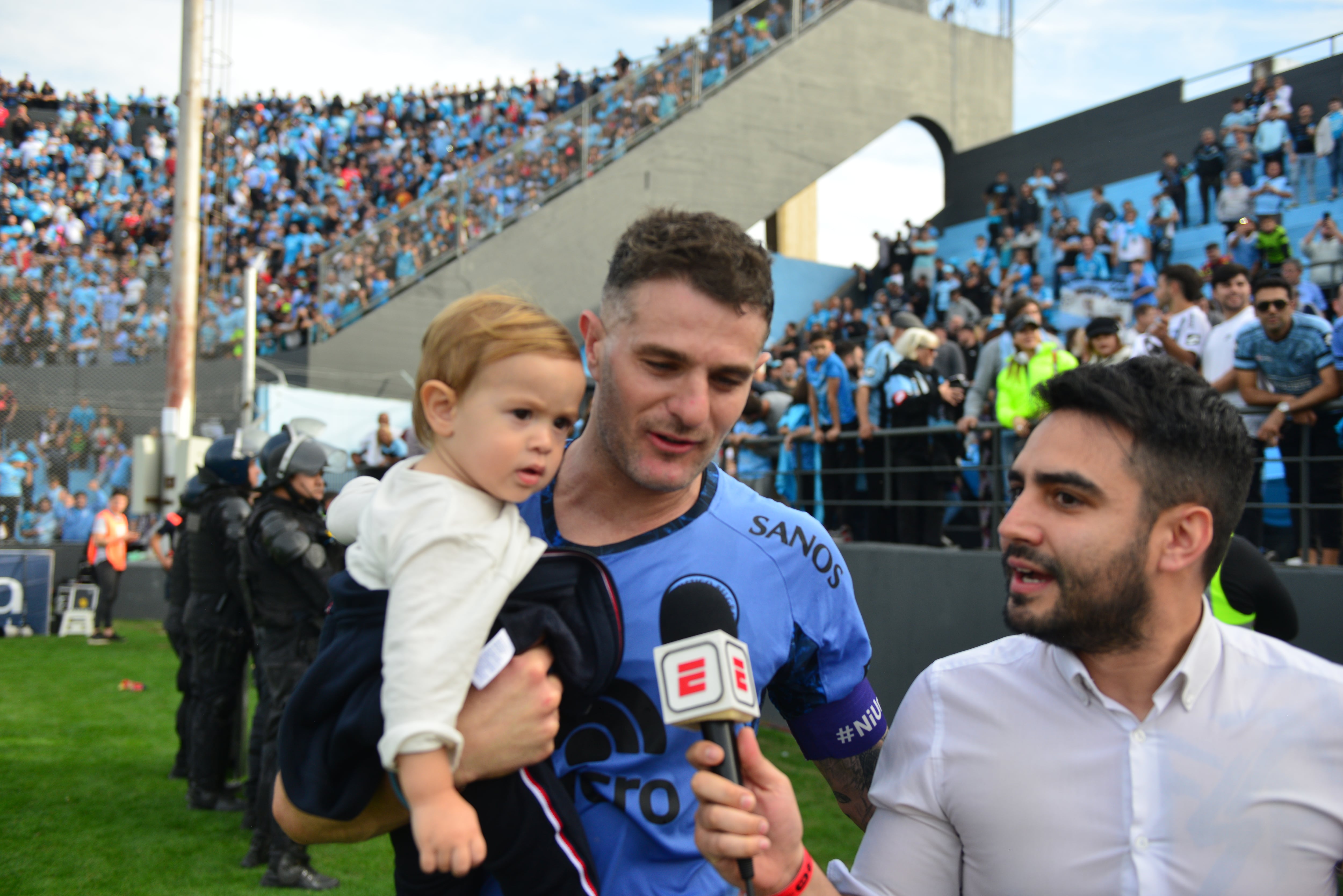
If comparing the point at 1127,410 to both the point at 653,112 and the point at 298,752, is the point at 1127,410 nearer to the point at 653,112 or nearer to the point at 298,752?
the point at 298,752

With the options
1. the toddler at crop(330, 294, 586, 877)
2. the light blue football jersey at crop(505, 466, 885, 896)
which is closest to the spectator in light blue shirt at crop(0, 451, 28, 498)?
the toddler at crop(330, 294, 586, 877)

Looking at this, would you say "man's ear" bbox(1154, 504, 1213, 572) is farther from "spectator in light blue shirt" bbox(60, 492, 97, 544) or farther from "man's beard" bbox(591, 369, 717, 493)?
"spectator in light blue shirt" bbox(60, 492, 97, 544)

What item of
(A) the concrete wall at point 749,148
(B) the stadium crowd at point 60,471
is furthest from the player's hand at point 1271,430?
(B) the stadium crowd at point 60,471

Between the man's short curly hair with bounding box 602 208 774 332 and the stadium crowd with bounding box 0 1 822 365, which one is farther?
the stadium crowd with bounding box 0 1 822 365

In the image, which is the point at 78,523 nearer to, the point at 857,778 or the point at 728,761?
the point at 857,778

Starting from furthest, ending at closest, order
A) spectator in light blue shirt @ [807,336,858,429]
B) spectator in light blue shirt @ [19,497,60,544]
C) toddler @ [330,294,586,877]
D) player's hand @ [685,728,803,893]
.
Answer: spectator in light blue shirt @ [19,497,60,544] < spectator in light blue shirt @ [807,336,858,429] < toddler @ [330,294,586,877] < player's hand @ [685,728,803,893]

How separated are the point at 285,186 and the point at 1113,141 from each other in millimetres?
18922

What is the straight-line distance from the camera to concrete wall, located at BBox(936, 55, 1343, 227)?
15.9m

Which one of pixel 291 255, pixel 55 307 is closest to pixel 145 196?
pixel 291 255

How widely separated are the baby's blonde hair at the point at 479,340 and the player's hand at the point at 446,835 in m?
0.62

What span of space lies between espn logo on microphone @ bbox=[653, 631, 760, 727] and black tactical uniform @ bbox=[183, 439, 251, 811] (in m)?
6.01

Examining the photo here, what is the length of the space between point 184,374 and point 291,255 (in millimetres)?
11177

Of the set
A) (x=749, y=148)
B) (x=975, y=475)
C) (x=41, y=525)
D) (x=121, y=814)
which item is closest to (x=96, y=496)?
(x=41, y=525)

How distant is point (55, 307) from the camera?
15547 millimetres
